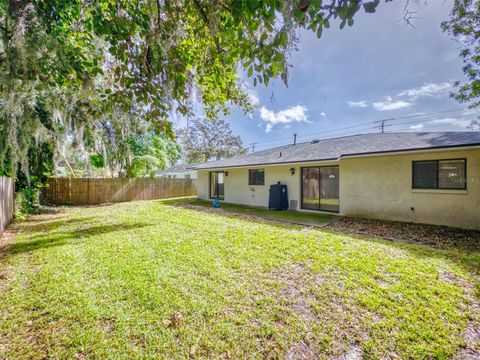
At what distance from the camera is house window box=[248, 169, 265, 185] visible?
11273 mm

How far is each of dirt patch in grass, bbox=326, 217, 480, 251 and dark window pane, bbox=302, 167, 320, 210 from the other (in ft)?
7.50

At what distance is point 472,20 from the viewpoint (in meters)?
8.85

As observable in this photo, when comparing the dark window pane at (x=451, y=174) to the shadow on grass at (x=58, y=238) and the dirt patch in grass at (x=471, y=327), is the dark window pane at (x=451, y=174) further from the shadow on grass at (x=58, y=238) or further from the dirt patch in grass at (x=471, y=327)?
the shadow on grass at (x=58, y=238)

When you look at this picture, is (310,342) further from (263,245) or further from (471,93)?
(471,93)

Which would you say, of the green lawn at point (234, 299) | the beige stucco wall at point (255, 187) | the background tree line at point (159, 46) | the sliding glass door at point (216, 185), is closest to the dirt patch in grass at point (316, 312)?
the green lawn at point (234, 299)

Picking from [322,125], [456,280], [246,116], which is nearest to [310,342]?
[456,280]

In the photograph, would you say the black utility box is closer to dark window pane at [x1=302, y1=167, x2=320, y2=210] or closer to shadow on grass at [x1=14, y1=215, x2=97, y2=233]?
dark window pane at [x1=302, y1=167, x2=320, y2=210]

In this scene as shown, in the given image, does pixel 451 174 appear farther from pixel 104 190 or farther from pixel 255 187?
pixel 104 190

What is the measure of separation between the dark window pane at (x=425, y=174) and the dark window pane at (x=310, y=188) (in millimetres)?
3485

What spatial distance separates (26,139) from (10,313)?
649 cm

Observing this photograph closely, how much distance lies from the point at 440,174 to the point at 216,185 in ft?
36.7

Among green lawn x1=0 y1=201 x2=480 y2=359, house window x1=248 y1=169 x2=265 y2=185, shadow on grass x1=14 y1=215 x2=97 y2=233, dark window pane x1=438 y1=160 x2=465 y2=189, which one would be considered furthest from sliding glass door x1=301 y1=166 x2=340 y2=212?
shadow on grass x1=14 y1=215 x2=97 y2=233

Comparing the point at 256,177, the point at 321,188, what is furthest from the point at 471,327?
the point at 256,177

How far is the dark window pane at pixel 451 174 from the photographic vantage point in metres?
6.29
